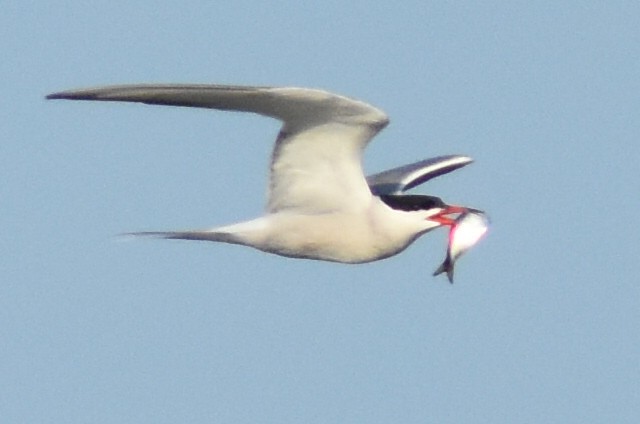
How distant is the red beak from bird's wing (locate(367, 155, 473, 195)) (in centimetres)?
106

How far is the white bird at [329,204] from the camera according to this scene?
1192 centimetres

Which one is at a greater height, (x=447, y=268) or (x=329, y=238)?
(x=329, y=238)

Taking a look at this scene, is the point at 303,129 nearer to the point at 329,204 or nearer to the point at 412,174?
the point at 329,204

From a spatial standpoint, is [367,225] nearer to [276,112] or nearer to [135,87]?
[276,112]

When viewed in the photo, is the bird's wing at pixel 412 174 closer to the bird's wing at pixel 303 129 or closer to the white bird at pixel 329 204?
the white bird at pixel 329 204

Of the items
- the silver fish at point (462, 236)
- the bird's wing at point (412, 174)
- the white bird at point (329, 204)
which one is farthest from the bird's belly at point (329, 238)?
the bird's wing at point (412, 174)

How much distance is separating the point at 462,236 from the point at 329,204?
107 cm

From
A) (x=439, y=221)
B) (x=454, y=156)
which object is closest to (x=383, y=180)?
(x=454, y=156)

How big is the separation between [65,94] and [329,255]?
9.34 feet

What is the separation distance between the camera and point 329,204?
495 inches

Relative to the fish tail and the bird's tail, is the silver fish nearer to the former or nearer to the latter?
the fish tail

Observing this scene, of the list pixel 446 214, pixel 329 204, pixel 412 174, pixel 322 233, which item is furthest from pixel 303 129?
pixel 412 174

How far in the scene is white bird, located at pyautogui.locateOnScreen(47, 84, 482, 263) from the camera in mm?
11922

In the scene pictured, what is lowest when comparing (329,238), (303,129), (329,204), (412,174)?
(329,238)
